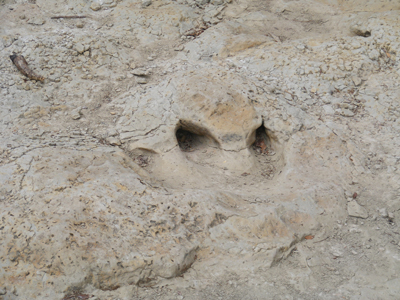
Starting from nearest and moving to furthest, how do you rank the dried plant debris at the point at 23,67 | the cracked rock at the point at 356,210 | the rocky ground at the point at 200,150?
the rocky ground at the point at 200,150 < the cracked rock at the point at 356,210 < the dried plant debris at the point at 23,67

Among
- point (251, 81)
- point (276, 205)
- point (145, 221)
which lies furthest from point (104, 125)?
point (276, 205)

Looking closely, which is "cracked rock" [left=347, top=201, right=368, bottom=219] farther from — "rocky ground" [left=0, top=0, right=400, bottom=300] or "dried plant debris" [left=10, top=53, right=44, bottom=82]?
"dried plant debris" [left=10, top=53, right=44, bottom=82]

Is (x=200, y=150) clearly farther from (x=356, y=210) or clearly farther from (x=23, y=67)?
(x=23, y=67)

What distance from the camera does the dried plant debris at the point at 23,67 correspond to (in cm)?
434

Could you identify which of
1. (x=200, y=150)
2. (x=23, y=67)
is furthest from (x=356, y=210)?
(x=23, y=67)

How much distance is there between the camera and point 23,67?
172 inches

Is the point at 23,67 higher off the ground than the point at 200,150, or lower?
higher

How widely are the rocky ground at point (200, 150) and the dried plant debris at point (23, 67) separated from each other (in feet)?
0.23

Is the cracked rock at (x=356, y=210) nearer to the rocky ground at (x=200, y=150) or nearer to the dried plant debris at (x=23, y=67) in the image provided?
the rocky ground at (x=200, y=150)

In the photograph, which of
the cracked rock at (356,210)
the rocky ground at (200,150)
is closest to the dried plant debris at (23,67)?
the rocky ground at (200,150)

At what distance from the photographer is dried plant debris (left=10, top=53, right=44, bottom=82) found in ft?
14.2

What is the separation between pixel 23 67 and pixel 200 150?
7.88ft

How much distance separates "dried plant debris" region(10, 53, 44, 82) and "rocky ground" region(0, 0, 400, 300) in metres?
0.07

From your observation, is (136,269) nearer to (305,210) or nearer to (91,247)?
(91,247)
